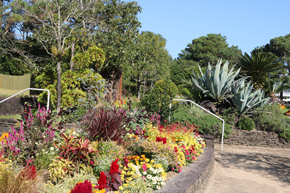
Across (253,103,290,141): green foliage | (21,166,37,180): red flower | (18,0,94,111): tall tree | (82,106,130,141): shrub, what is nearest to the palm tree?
(253,103,290,141): green foliage

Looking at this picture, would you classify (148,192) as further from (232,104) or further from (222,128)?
(232,104)

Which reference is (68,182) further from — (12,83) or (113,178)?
(12,83)

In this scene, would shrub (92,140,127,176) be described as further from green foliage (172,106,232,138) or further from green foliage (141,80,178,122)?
green foliage (172,106,232,138)

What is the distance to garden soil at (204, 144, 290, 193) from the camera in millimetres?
4797

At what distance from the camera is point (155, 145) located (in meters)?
4.35

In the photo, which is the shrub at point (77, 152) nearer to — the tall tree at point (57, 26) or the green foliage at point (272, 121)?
the tall tree at point (57, 26)

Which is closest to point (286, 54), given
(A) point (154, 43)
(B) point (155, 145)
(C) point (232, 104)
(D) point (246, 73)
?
(A) point (154, 43)

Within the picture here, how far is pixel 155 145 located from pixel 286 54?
1517 inches

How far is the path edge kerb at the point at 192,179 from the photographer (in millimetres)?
3554

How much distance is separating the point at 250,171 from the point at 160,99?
2.96m

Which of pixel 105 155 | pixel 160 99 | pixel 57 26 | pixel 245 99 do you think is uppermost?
pixel 57 26

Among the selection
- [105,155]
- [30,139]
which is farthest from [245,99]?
[30,139]

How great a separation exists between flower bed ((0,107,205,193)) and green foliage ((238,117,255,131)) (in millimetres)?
4602

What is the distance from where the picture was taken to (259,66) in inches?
417
